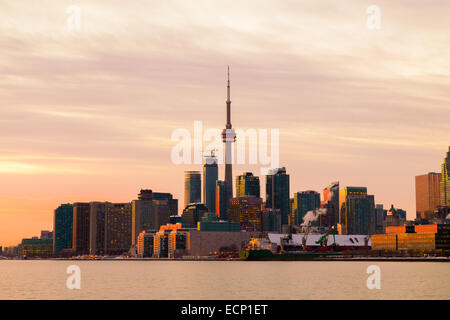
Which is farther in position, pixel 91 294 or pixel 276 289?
pixel 276 289

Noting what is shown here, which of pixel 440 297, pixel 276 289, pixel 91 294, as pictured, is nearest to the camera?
pixel 440 297
